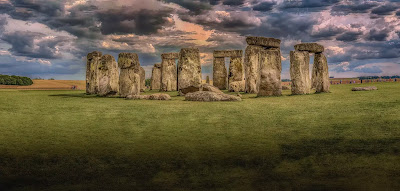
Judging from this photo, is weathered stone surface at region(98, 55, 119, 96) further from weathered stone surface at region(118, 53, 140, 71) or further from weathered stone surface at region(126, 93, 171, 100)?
weathered stone surface at region(126, 93, 171, 100)

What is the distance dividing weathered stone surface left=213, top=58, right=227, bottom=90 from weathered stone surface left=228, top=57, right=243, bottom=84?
1363 mm

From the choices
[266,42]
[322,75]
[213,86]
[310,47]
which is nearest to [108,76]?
[213,86]

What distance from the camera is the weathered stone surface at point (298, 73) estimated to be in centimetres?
1759

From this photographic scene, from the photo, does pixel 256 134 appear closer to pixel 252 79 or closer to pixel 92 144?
pixel 92 144

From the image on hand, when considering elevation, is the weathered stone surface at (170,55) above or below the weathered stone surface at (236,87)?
above

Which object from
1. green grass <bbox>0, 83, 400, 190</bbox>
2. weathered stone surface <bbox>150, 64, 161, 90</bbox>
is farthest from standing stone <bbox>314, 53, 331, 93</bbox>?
weathered stone surface <bbox>150, 64, 161, 90</bbox>

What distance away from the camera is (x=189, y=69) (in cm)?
1964

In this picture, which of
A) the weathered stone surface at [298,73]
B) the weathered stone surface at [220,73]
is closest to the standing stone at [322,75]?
the weathered stone surface at [298,73]

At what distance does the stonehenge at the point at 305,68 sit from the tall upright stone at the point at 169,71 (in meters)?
10.9

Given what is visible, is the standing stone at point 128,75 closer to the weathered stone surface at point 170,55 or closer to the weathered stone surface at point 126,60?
the weathered stone surface at point 126,60

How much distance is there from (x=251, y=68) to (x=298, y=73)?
4.18 metres

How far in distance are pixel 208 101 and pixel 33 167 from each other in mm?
9382

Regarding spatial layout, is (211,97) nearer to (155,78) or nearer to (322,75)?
(322,75)

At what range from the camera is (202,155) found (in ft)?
19.6
